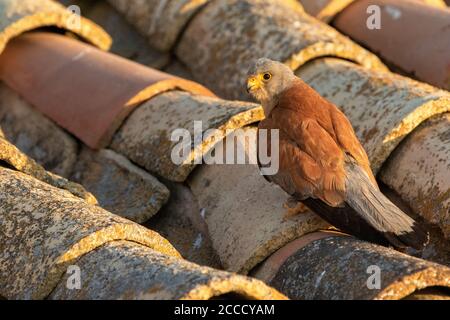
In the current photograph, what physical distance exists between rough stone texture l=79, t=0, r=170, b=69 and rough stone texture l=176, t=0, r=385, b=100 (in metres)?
0.19

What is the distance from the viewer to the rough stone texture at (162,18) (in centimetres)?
582

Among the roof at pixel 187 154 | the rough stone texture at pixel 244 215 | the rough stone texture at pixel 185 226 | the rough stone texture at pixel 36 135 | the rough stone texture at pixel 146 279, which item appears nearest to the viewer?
the rough stone texture at pixel 146 279

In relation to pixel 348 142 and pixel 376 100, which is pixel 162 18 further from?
pixel 348 142

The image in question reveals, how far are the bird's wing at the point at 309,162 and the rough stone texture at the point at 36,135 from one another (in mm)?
1211

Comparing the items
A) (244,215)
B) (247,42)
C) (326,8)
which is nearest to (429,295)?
(244,215)

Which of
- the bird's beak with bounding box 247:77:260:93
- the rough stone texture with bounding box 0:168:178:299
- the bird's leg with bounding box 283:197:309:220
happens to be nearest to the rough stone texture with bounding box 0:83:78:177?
the bird's beak with bounding box 247:77:260:93

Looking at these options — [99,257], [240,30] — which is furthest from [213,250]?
[240,30]

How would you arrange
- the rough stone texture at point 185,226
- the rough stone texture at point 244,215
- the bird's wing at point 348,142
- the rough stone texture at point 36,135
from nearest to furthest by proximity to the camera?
the rough stone texture at point 244,215, the bird's wing at point 348,142, the rough stone texture at point 185,226, the rough stone texture at point 36,135

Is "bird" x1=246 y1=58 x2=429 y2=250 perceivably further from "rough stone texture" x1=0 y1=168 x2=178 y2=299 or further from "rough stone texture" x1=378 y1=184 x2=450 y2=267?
"rough stone texture" x1=0 y1=168 x2=178 y2=299

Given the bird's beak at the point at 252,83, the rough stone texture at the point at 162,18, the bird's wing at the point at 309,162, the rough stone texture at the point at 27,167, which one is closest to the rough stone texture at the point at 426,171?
the bird's wing at the point at 309,162

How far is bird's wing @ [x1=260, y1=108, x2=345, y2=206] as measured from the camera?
12.8 feet

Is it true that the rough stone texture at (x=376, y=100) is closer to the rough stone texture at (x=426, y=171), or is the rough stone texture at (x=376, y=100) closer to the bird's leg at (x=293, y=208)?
the rough stone texture at (x=426, y=171)
